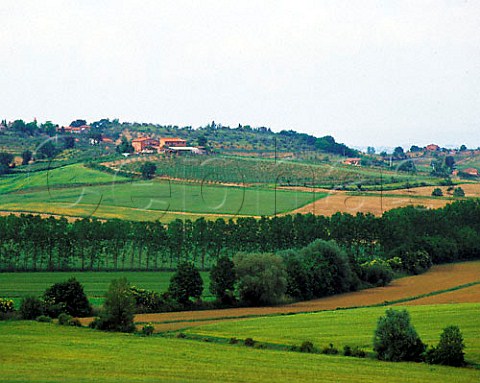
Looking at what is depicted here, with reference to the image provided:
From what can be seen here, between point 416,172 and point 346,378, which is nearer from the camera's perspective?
point 346,378

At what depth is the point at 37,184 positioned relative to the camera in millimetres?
119625

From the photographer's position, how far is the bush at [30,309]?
5006 cm

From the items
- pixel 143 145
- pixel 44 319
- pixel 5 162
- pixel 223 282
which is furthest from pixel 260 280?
pixel 143 145

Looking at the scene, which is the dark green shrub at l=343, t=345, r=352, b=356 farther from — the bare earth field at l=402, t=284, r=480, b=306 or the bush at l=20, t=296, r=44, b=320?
the bush at l=20, t=296, r=44, b=320

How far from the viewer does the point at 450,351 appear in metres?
38.2

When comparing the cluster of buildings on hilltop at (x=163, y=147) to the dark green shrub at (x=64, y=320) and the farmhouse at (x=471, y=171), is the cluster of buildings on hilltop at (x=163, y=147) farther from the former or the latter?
the dark green shrub at (x=64, y=320)

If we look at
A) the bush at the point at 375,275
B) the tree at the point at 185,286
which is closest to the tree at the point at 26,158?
the bush at the point at 375,275

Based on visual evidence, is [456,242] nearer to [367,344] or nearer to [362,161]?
[367,344]

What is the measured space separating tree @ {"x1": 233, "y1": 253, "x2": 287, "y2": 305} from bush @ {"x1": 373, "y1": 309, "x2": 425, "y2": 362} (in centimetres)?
2209

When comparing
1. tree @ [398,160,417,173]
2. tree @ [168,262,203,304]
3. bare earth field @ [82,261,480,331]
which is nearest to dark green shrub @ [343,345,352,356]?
bare earth field @ [82,261,480,331]

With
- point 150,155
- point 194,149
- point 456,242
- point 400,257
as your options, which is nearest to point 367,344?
point 400,257

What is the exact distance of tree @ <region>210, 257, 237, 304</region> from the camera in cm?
6138

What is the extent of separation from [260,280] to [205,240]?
831 inches

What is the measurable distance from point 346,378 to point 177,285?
27044 millimetres
